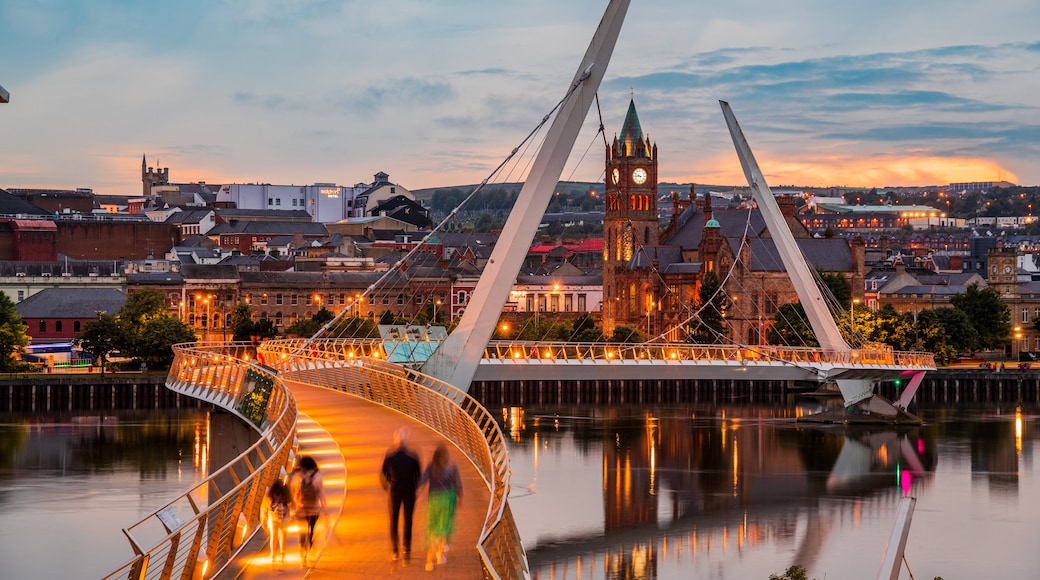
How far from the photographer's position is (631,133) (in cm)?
12100

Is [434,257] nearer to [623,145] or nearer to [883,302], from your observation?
[623,145]

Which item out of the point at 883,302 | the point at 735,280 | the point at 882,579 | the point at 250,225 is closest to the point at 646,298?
the point at 735,280

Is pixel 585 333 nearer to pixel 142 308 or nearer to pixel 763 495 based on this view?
pixel 142 308

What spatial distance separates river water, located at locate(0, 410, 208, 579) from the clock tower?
161 ft

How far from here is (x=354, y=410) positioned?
30.8 meters

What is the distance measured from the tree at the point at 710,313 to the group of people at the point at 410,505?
2993 inches

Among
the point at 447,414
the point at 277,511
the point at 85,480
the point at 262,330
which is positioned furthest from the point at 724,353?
the point at 262,330

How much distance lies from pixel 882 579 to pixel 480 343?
1040 inches

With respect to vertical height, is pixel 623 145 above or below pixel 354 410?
above

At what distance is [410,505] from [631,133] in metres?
105

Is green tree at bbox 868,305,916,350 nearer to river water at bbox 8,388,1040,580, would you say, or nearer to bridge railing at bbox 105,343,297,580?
river water at bbox 8,388,1040,580

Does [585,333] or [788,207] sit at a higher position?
[788,207]

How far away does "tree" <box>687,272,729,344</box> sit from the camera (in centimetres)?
9819

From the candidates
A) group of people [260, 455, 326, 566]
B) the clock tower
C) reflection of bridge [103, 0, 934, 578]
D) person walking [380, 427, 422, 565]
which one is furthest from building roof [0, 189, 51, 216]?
group of people [260, 455, 326, 566]
